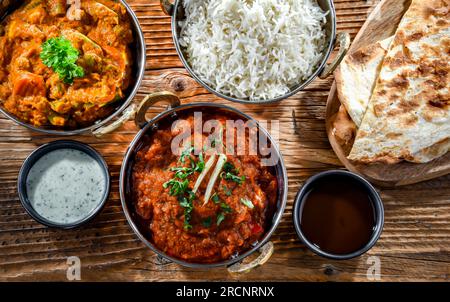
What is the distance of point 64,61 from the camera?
2824 mm

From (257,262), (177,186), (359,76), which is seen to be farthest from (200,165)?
(359,76)

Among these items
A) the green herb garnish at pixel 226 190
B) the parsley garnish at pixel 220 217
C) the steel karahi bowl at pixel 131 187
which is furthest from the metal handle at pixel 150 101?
the parsley garnish at pixel 220 217

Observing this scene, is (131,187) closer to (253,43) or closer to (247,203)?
(247,203)

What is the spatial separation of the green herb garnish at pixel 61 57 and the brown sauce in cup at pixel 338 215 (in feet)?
5.61

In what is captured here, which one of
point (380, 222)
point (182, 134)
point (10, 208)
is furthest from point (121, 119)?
point (380, 222)

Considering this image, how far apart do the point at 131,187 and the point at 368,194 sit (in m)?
1.57

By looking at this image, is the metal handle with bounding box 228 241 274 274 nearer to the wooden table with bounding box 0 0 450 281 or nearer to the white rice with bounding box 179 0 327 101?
the wooden table with bounding box 0 0 450 281

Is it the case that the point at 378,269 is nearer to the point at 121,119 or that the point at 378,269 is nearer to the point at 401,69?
the point at 401,69

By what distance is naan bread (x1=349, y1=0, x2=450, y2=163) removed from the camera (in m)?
3.06

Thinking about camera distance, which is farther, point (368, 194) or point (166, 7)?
point (368, 194)

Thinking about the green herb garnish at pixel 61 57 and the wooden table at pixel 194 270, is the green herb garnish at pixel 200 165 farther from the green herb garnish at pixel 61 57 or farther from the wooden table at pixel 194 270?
the green herb garnish at pixel 61 57

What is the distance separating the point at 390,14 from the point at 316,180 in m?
1.26

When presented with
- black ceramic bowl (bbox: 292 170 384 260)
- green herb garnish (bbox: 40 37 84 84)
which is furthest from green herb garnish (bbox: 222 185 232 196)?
green herb garnish (bbox: 40 37 84 84)

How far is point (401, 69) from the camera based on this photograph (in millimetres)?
3105
